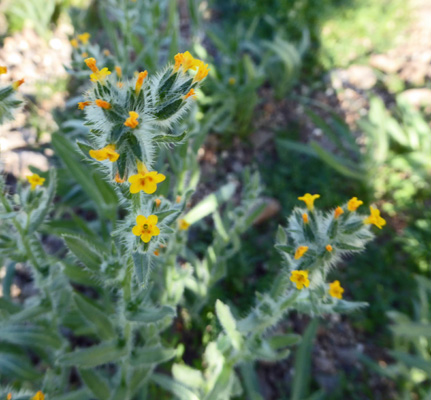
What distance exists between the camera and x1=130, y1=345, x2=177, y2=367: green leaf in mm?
1959

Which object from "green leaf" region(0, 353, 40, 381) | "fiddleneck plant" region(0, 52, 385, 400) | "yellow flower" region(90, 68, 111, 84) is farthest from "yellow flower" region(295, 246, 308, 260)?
"green leaf" region(0, 353, 40, 381)

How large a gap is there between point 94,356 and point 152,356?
0.30m

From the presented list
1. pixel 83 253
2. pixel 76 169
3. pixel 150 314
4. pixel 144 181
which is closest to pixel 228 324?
pixel 150 314

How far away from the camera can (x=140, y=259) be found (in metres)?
1.46

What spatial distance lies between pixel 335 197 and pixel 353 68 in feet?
7.10

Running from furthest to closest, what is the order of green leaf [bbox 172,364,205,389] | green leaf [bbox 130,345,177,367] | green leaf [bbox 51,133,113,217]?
green leaf [bbox 51,133,113,217] < green leaf [bbox 172,364,205,389] < green leaf [bbox 130,345,177,367]

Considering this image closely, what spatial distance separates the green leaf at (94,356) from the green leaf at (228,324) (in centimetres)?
53

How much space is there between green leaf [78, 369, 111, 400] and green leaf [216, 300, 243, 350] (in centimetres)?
78

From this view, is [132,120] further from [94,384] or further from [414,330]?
[414,330]

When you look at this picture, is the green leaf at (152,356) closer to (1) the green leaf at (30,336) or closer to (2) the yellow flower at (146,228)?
(1) the green leaf at (30,336)

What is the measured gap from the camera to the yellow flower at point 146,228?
4.38 ft

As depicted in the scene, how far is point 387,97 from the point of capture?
4.72m

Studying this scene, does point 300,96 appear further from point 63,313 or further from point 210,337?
point 63,313

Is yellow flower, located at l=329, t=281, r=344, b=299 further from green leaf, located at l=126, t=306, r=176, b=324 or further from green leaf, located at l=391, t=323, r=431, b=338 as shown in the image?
green leaf, located at l=391, t=323, r=431, b=338
